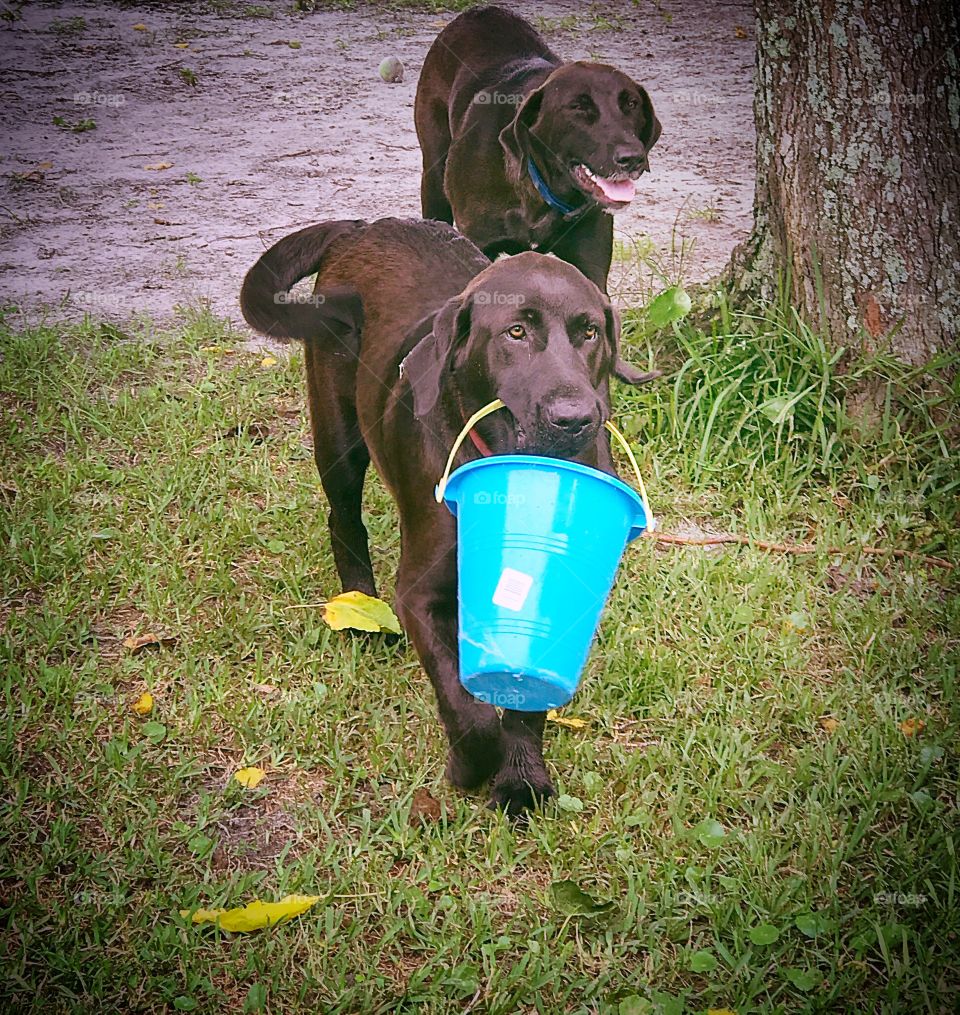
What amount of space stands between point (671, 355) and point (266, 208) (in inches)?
112

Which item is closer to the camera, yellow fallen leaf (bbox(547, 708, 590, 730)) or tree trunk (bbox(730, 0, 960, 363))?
yellow fallen leaf (bbox(547, 708, 590, 730))

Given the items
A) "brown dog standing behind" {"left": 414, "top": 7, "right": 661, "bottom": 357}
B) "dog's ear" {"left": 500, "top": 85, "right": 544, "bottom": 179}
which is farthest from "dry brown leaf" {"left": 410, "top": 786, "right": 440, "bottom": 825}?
"dog's ear" {"left": 500, "top": 85, "right": 544, "bottom": 179}

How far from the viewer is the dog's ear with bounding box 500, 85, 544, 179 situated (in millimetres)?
4633

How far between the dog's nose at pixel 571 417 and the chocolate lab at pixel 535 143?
2.37 metres

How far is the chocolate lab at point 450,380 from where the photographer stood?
261 cm

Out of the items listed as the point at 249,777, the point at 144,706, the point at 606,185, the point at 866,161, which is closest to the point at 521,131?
the point at 606,185

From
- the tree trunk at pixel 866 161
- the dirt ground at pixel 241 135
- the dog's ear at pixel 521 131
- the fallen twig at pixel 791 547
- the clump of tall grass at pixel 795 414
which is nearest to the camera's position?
the fallen twig at pixel 791 547

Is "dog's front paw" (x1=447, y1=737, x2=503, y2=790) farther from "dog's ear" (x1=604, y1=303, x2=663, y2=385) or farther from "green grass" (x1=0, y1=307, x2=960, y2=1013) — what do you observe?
"dog's ear" (x1=604, y1=303, x2=663, y2=385)

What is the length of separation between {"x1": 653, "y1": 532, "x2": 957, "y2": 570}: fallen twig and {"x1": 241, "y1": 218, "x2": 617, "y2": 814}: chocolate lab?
1080 millimetres

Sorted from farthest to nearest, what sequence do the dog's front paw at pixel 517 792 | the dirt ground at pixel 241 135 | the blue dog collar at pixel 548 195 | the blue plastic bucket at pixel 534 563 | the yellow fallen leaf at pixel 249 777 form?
1. the dirt ground at pixel 241 135
2. the blue dog collar at pixel 548 195
3. the yellow fallen leaf at pixel 249 777
4. the dog's front paw at pixel 517 792
5. the blue plastic bucket at pixel 534 563

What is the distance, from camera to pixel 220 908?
2.51m

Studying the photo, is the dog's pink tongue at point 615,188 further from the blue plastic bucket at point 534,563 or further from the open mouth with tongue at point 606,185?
the blue plastic bucket at point 534,563

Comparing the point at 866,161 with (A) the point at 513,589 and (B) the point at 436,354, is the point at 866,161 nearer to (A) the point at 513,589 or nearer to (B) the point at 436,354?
(B) the point at 436,354

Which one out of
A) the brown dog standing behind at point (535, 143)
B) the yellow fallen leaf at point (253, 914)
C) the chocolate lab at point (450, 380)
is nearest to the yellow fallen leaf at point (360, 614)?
the chocolate lab at point (450, 380)
